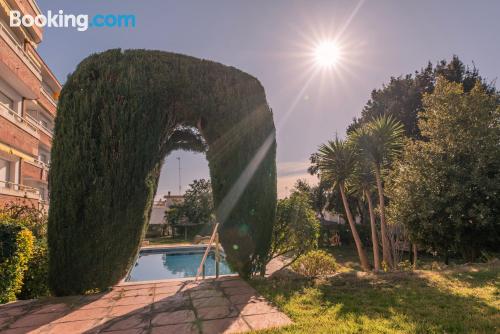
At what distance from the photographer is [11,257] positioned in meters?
5.54

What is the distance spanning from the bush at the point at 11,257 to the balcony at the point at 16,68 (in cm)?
1181

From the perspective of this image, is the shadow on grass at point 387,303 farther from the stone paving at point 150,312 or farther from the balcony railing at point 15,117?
the balcony railing at point 15,117

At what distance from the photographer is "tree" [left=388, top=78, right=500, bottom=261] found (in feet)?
35.1

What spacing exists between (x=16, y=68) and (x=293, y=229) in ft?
52.6

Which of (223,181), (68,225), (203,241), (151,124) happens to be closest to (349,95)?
(223,181)

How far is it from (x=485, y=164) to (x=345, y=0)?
8021mm

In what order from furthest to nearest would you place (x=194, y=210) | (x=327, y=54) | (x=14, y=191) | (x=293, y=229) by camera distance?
1. (x=194, y=210)
2. (x=14, y=191)
3. (x=327, y=54)
4. (x=293, y=229)

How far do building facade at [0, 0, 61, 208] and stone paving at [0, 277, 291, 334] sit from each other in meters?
8.27

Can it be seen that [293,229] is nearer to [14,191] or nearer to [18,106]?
[14,191]

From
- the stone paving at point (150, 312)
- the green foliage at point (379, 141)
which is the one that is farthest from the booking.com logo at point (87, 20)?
the green foliage at point (379, 141)

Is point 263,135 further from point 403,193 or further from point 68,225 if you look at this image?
point 403,193

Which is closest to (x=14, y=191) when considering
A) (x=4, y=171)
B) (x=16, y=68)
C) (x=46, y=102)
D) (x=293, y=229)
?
(x=4, y=171)

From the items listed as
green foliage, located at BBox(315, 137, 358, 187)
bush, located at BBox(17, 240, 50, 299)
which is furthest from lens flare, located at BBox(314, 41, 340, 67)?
bush, located at BBox(17, 240, 50, 299)

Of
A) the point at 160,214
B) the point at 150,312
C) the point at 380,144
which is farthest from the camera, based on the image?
the point at 160,214
